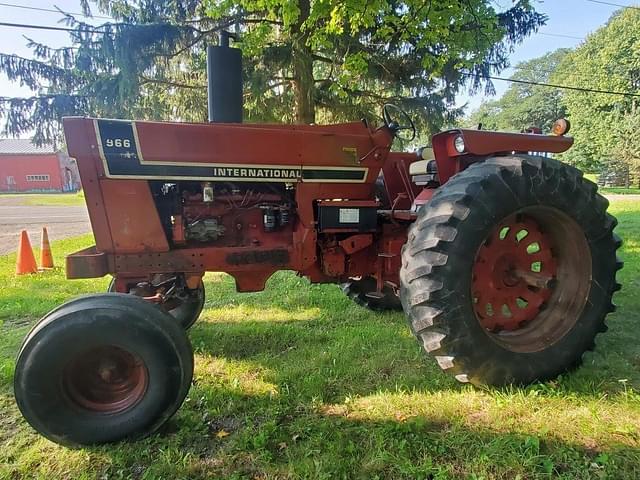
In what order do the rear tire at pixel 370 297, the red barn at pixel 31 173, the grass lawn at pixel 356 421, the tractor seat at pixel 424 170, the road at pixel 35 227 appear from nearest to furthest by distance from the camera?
the grass lawn at pixel 356 421, the tractor seat at pixel 424 170, the rear tire at pixel 370 297, the road at pixel 35 227, the red barn at pixel 31 173

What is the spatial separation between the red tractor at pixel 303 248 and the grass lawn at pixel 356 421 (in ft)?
0.53

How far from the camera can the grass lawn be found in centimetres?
188

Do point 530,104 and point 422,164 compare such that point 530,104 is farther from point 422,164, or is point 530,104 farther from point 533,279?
point 533,279

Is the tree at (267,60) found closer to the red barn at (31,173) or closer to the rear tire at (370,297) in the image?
the rear tire at (370,297)

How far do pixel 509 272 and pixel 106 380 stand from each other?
244cm

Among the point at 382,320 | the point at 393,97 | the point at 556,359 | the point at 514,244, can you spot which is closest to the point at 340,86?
the point at 393,97

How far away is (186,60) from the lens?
321 inches

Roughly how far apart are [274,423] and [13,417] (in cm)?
144

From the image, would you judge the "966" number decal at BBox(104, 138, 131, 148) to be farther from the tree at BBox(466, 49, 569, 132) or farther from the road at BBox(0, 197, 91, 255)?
the tree at BBox(466, 49, 569, 132)

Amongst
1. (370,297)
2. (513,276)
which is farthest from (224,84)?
(513,276)

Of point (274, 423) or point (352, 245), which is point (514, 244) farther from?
point (274, 423)

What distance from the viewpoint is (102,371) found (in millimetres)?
2191

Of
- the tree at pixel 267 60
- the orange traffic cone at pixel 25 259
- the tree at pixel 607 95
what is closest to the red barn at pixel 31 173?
the tree at pixel 267 60

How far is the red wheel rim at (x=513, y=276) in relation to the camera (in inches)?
107
